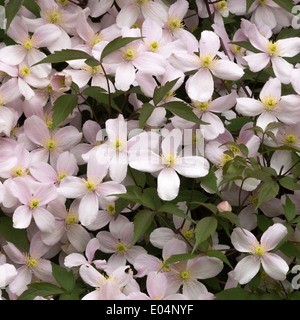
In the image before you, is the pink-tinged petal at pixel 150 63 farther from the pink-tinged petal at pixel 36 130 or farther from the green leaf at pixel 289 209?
the green leaf at pixel 289 209

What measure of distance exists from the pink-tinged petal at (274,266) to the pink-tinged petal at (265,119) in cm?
21

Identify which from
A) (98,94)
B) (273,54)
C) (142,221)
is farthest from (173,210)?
(273,54)

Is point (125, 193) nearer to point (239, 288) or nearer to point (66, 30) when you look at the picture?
point (239, 288)

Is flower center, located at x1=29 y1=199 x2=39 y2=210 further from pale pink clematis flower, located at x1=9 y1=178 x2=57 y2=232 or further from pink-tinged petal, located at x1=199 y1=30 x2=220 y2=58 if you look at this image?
pink-tinged petal, located at x1=199 y1=30 x2=220 y2=58

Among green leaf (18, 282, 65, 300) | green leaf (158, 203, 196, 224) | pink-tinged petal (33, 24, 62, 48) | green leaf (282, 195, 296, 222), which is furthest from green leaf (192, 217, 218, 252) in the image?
pink-tinged petal (33, 24, 62, 48)

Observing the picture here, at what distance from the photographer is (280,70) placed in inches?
51.8

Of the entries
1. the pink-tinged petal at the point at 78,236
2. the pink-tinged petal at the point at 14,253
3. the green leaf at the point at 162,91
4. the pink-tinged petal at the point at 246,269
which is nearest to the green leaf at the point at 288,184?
the pink-tinged petal at the point at 246,269

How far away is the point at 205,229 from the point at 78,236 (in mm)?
230

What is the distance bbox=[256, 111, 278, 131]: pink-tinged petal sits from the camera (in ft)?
4.12

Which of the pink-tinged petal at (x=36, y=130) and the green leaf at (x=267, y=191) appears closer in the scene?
the green leaf at (x=267, y=191)

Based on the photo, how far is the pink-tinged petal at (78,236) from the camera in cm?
124

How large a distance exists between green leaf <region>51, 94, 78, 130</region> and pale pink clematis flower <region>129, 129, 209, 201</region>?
131 mm
